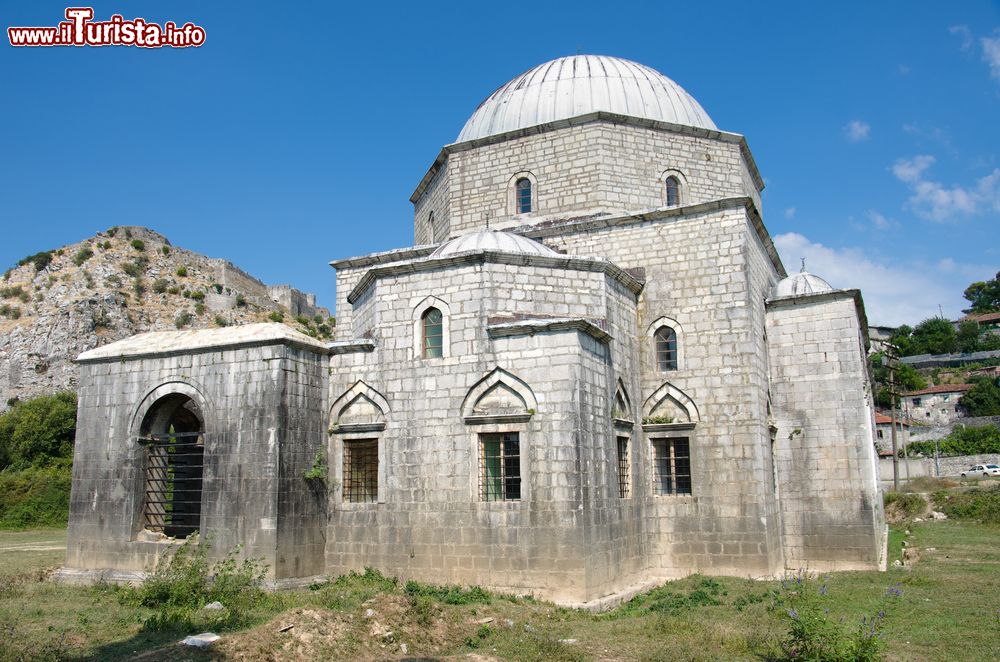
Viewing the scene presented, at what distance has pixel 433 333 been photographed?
12.9 metres

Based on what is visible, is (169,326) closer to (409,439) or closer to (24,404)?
(24,404)

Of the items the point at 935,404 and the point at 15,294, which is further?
the point at 935,404

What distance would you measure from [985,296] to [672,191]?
316ft

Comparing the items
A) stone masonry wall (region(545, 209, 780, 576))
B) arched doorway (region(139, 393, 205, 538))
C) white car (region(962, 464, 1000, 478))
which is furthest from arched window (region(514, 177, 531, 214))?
white car (region(962, 464, 1000, 478))

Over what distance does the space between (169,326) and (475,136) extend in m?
37.3

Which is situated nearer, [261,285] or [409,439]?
[409,439]

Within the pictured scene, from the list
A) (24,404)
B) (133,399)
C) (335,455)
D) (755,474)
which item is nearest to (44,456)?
(24,404)

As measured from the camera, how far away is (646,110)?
58.4 feet

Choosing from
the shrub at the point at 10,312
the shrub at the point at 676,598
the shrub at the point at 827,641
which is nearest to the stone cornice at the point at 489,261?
the shrub at the point at 676,598

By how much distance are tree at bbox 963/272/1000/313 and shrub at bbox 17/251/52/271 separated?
326 feet

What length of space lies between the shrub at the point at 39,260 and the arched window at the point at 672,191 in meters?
47.3

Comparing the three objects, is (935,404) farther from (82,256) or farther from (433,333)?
(82,256)

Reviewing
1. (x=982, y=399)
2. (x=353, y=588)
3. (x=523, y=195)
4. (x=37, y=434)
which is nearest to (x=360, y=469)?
(x=353, y=588)

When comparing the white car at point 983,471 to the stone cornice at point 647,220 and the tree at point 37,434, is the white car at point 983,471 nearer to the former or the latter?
the stone cornice at point 647,220
